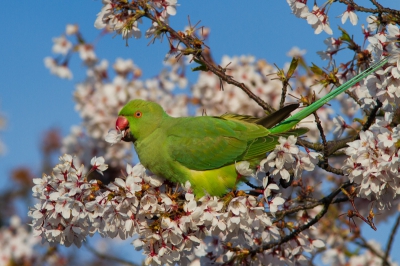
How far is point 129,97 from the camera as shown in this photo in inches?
284

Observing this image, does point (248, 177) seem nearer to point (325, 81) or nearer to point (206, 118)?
point (206, 118)

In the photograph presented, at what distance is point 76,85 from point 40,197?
15.2 feet

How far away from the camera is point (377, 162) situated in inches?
116

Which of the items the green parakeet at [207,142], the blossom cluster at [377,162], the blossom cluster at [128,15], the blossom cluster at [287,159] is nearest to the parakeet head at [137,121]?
the green parakeet at [207,142]

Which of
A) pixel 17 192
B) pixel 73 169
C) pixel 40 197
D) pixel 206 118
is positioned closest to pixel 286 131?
pixel 206 118

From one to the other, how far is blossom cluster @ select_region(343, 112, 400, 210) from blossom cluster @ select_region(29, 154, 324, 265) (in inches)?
22.2

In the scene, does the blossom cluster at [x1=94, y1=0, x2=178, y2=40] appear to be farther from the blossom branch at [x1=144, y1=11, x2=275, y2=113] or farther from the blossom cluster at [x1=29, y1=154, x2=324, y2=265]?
the blossom cluster at [x1=29, y1=154, x2=324, y2=265]

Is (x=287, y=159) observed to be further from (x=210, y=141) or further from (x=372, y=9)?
(x=372, y=9)

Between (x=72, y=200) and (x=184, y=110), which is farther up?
(x=184, y=110)

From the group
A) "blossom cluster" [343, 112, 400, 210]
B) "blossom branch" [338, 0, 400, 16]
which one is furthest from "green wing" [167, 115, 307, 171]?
"blossom branch" [338, 0, 400, 16]

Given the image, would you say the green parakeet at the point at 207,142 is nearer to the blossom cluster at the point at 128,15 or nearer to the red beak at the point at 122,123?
the red beak at the point at 122,123

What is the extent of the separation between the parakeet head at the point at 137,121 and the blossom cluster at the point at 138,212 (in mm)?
827

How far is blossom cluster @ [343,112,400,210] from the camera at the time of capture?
2.87 m

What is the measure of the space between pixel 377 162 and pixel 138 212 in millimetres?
1487
